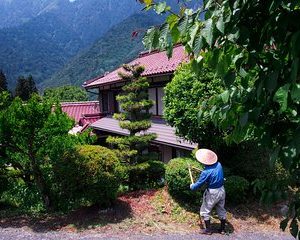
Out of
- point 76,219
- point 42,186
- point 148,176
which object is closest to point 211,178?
point 76,219

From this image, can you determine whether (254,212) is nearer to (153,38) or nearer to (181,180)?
(181,180)

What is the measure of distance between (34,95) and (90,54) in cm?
12406

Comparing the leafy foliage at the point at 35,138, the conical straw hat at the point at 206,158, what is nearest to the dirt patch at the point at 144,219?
the leafy foliage at the point at 35,138

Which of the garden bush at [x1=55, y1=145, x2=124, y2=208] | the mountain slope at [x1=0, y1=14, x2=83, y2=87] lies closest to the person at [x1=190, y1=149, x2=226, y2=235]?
the garden bush at [x1=55, y1=145, x2=124, y2=208]

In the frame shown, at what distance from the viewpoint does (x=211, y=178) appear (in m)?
7.66

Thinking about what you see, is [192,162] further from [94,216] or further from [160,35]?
[160,35]

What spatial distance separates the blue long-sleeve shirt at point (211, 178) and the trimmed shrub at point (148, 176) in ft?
11.8

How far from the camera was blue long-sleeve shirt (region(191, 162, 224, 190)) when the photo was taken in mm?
7637

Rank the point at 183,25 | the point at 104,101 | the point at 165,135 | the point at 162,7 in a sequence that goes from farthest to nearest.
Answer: the point at 104,101 < the point at 165,135 < the point at 162,7 < the point at 183,25

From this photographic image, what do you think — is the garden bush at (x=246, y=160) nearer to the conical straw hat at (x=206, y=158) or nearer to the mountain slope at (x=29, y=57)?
the conical straw hat at (x=206, y=158)

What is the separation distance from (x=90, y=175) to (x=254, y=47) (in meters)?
7.35

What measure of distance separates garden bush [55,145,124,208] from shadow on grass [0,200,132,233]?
28cm

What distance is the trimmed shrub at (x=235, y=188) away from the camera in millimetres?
9289

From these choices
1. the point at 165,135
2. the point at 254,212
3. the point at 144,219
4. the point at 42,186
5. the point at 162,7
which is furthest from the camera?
the point at 165,135
